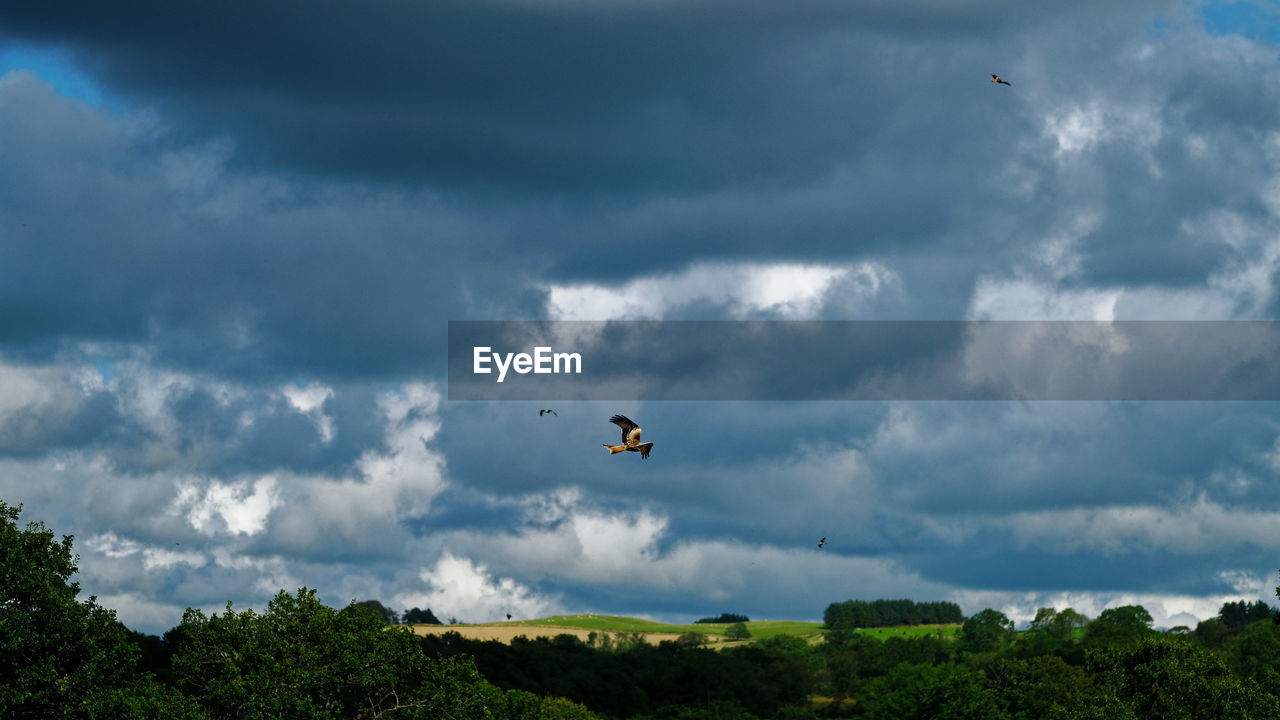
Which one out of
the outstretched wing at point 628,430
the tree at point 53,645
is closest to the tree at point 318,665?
the tree at point 53,645

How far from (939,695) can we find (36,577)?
135747mm

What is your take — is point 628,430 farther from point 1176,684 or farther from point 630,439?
point 1176,684

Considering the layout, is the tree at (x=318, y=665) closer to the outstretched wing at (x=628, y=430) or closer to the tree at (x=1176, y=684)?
the outstretched wing at (x=628, y=430)

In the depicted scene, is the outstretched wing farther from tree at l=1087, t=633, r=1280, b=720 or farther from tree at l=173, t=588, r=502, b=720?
tree at l=1087, t=633, r=1280, b=720

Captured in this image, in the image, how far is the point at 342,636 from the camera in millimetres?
80562

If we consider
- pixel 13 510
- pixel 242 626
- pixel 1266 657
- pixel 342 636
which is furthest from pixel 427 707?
pixel 1266 657

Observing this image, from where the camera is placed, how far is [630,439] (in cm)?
5609

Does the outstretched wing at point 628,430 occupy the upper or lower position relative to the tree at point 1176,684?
upper

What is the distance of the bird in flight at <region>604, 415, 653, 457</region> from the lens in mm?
54094

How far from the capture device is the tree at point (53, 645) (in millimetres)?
73625

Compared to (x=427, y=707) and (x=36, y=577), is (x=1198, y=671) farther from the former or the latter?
(x=36, y=577)

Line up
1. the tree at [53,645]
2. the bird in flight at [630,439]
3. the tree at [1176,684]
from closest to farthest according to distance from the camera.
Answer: the bird in flight at [630,439] < the tree at [53,645] < the tree at [1176,684]

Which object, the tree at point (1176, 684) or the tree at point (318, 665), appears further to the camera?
the tree at point (1176, 684)

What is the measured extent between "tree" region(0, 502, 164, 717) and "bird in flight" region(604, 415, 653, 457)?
103 ft
